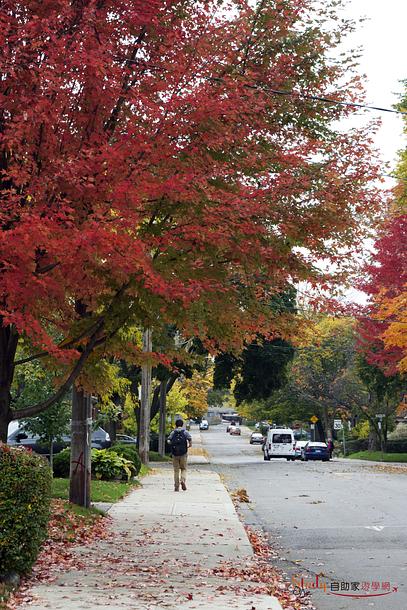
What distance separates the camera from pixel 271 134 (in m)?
12.9

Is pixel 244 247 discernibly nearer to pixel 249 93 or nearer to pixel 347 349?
pixel 249 93

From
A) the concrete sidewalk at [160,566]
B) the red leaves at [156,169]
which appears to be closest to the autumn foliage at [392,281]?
the concrete sidewalk at [160,566]

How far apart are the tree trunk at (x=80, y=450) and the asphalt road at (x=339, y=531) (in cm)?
322

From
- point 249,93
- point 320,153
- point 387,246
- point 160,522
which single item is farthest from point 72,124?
point 387,246

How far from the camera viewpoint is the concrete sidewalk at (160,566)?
27.8ft

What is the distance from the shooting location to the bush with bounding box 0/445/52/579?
8.63 m

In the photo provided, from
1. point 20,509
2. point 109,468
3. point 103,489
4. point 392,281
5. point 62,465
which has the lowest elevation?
point 103,489

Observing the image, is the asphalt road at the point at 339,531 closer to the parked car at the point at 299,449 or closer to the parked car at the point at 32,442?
the parked car at the point at 32,442

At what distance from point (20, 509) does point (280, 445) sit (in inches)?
1817

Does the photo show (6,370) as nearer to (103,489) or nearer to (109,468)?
(103,489)

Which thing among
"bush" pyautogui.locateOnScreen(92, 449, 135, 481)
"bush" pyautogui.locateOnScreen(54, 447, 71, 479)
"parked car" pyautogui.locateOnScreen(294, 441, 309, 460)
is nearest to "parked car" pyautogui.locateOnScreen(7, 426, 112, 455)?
"bush" pyautogui.locateOnScreen(92, 449, 135, 481)

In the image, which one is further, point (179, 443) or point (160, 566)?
point (179, 443)

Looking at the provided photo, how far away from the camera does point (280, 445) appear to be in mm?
54031

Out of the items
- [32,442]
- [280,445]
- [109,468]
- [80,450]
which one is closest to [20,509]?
[80,450]
